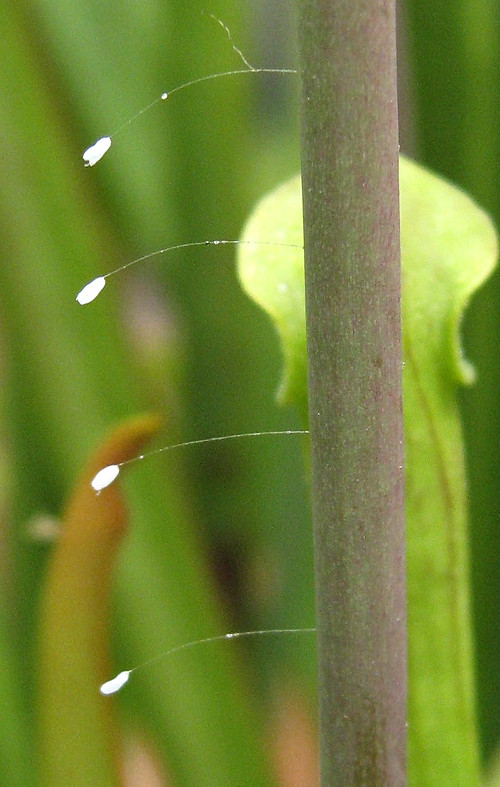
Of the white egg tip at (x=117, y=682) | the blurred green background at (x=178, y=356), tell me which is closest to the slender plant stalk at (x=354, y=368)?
the white egg tip at (x=117, y=682)

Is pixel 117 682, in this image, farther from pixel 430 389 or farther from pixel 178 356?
pixel 178 356

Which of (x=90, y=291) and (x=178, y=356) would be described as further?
(x=178, y=356)

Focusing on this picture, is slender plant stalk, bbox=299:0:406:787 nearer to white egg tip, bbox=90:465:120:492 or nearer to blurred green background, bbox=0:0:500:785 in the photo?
white egg tip, bbox=90:465:120:492

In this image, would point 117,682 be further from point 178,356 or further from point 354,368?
point 178,356

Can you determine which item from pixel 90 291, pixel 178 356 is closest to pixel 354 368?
pixel 90 291

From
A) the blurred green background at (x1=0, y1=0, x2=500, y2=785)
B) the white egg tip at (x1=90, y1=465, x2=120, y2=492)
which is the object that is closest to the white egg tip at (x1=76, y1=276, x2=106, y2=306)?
the white egg tip at (x1=90, y1=465, x2=120, y2=492)

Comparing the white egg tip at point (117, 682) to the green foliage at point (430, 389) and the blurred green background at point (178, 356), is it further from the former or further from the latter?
the blurred green background at point (178, 356)
